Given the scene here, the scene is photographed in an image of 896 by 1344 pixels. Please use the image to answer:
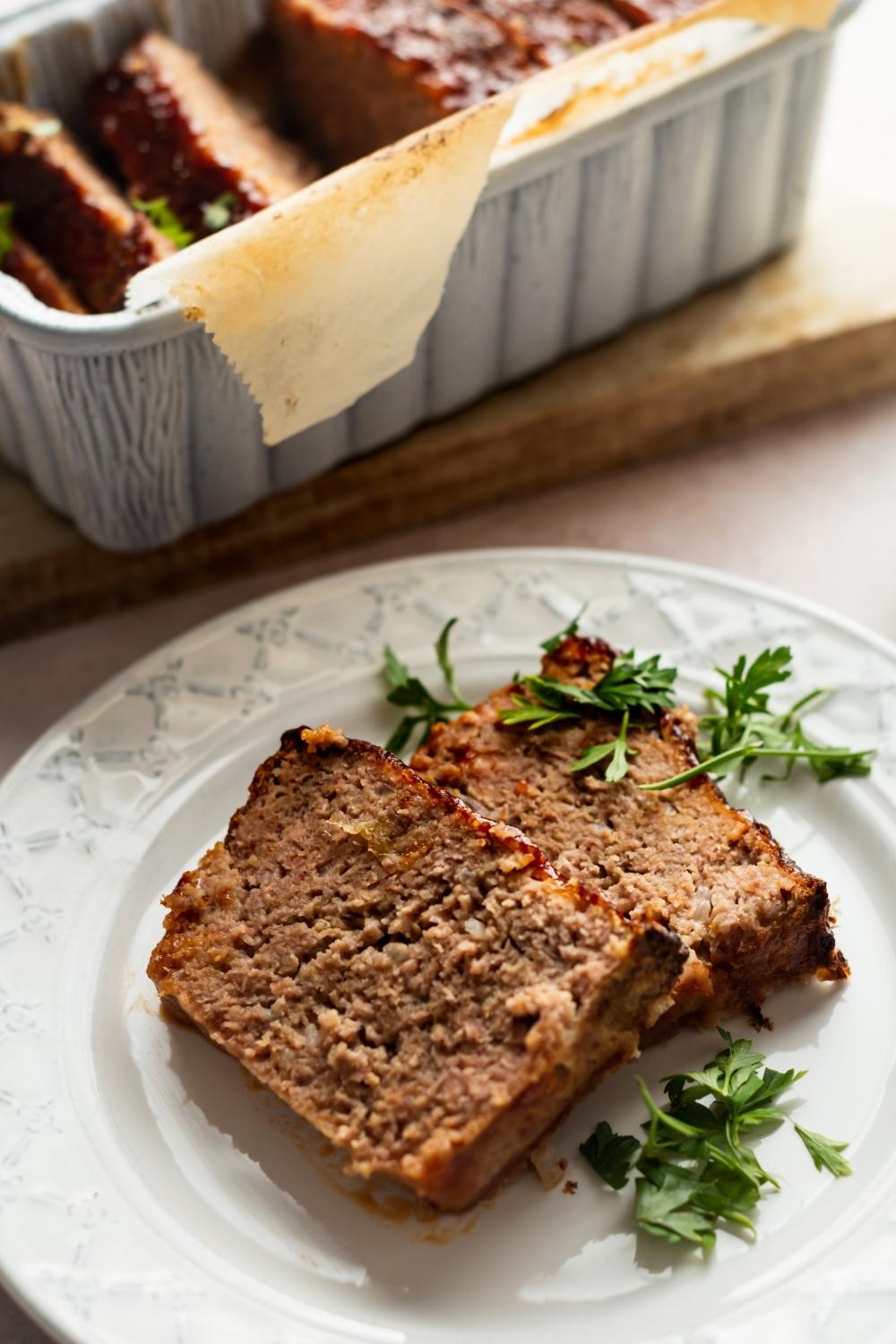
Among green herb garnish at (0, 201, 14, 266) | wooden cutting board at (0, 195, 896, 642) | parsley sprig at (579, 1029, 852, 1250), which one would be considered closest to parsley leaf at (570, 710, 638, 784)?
parsley sprig at (579, 1029, 852, 1250)

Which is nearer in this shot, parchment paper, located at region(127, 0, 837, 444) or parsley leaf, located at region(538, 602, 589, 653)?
parchment paper, located at region(127, 0, 837, 444)

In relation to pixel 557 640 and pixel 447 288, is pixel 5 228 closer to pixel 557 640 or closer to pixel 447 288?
pixel 447 288

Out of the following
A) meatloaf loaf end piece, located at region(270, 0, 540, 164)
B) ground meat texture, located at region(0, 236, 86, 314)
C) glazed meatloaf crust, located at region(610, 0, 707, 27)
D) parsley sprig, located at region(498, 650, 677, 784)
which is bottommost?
parsley sprig, located at region(498, 650, 677, 784)

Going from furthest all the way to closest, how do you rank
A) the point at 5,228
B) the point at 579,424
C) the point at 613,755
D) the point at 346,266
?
the point at 579,424 < the point at 5,228 < the point at 346,266 < the point at 613,755

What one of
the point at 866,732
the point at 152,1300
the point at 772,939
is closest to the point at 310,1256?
the point at 152,1300

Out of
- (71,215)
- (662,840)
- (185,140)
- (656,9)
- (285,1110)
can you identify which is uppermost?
(656,9)

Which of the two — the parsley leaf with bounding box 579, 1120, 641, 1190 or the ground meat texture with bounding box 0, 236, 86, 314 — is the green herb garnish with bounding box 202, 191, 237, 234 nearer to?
the ground meat texture with bounding box 0, 236, 86, 314

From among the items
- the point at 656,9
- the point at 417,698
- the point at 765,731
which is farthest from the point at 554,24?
the point at 765,731
